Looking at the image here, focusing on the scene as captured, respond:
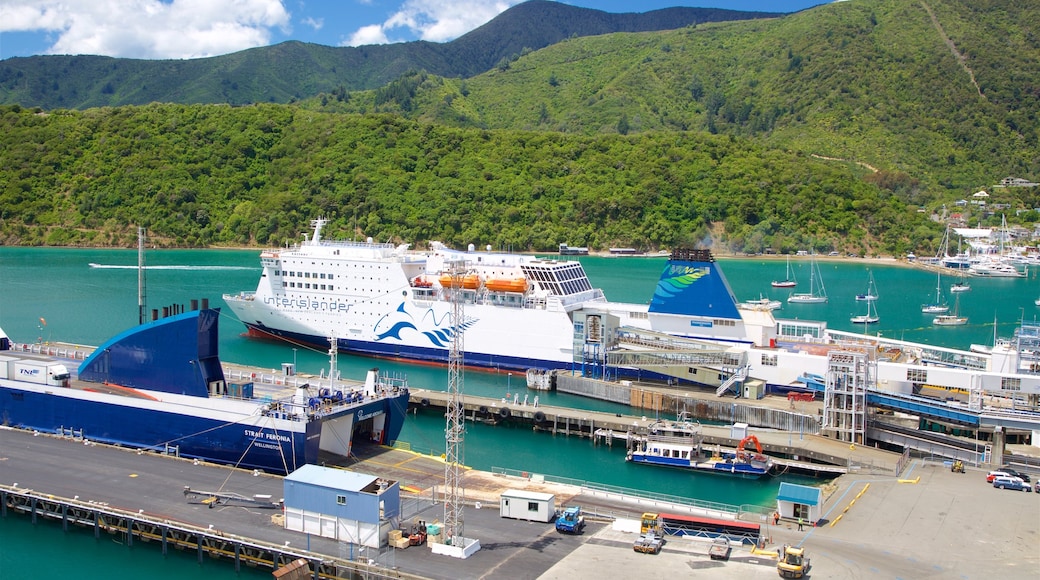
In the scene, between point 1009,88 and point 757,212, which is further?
point 1009,88

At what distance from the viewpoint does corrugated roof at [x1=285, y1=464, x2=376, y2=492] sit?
1647 cm

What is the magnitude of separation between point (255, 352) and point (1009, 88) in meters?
148

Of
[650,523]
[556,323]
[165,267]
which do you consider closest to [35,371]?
[650,523]

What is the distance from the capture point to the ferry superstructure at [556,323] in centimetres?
3209

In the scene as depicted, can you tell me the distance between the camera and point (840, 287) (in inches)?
3169

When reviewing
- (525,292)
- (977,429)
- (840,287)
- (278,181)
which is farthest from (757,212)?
(977,429)

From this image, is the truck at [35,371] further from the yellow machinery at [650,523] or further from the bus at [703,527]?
the bus at [703,527]

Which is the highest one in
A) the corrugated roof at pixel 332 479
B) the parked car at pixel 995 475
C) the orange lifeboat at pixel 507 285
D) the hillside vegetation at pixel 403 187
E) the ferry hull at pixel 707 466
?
the hillside vegetation at pixel 403 187

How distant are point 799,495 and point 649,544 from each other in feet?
13.6

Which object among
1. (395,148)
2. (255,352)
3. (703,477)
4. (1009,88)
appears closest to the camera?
(703,477)

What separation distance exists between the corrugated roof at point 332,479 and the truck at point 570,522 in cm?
360

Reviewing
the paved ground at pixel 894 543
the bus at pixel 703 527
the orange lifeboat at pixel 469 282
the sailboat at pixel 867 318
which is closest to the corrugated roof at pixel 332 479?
the paved ground at pixel 894 543

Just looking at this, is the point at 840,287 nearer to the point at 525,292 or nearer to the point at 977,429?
the point at 525,292

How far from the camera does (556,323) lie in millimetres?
36938
